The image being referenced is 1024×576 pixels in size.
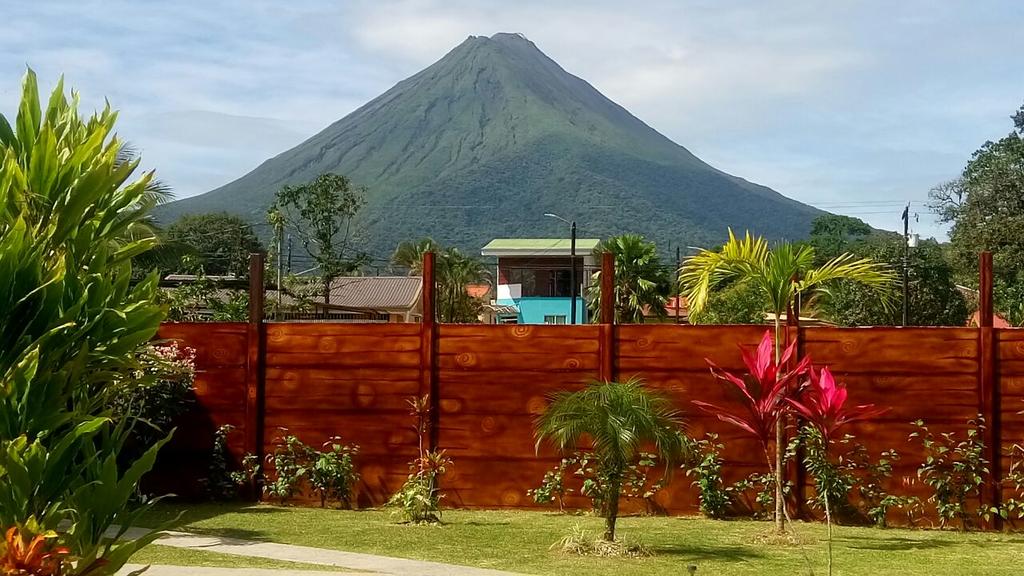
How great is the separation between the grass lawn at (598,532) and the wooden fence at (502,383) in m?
0.53

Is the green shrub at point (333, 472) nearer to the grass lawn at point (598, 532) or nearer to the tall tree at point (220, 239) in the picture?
the grass lawn at point (598, 532)

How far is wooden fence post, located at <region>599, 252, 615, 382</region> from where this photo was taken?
11.0m

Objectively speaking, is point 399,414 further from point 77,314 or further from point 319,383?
point 77,314

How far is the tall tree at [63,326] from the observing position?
128 inches

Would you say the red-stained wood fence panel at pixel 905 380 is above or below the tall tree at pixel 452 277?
below

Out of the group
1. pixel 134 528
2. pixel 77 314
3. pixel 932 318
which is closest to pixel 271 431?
pixel 134 528

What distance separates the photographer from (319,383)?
11.6m

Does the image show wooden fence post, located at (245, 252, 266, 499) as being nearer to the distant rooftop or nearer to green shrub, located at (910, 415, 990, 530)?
green shrub, located at (910, 415, 990, 530)

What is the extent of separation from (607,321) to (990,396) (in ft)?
12.1

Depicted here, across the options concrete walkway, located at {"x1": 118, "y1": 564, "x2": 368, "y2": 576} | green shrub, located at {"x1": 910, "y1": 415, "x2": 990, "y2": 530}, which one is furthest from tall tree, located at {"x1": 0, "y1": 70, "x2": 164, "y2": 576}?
green shrub, located at {"x1": 910, "y1": 415, "x2": 990, "y2": 530}

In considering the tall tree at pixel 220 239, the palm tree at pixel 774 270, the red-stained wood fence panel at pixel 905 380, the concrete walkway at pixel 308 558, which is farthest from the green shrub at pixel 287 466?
the tall tree at pixel 220 239

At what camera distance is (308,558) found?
336 inches

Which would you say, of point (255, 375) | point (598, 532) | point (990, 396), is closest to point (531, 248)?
point (255, 375)

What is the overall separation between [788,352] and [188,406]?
606 cm
